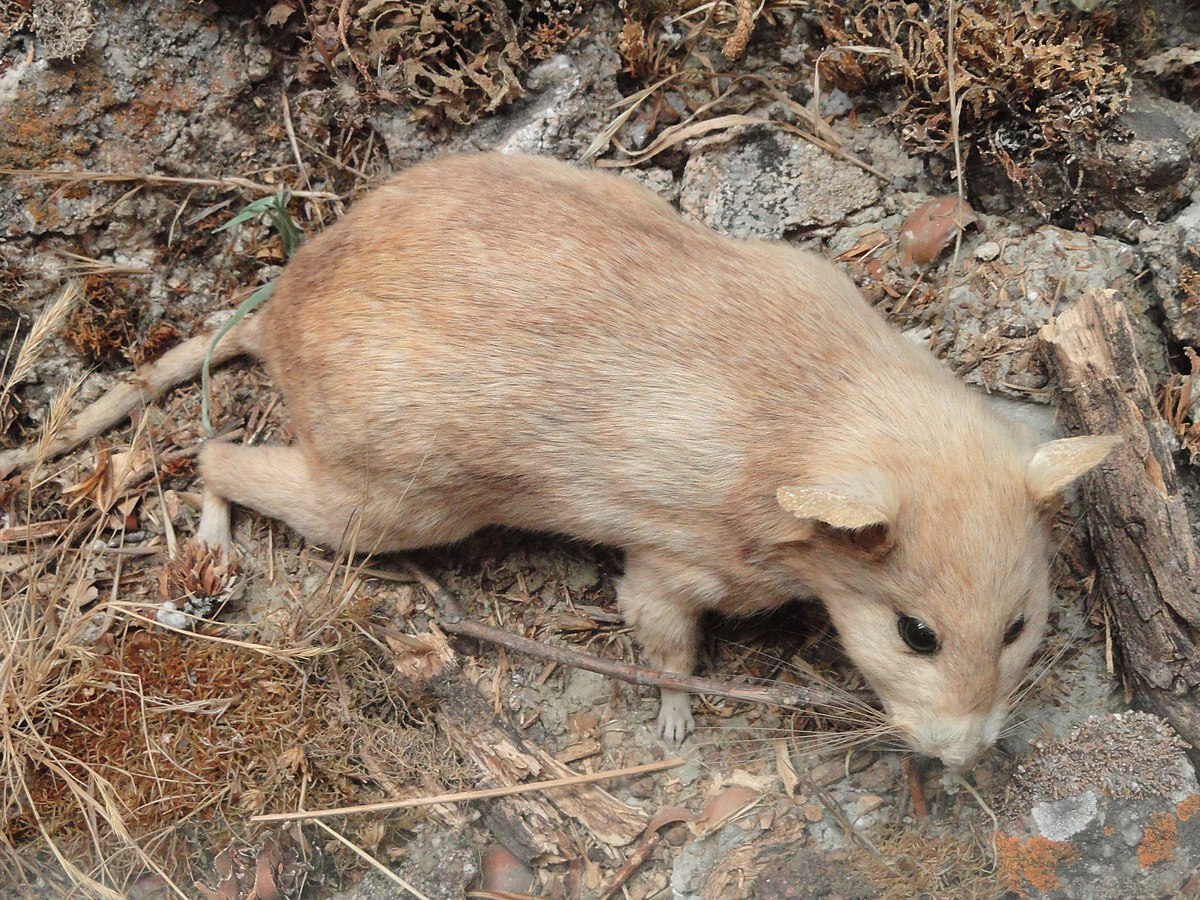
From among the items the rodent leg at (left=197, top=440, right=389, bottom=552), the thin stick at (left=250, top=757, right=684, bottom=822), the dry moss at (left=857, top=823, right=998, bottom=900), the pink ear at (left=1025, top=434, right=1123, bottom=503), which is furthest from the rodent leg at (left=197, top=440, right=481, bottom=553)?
the pink ear at (left=1025, top=434, right=1123, bottom=503)

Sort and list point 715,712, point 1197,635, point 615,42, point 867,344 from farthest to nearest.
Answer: point 615,42, point 715,712, point 867,344, point 1197,635

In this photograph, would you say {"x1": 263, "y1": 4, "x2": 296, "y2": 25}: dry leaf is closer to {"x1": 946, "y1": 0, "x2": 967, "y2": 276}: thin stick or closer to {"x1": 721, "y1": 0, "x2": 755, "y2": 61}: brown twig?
{"x1": 721, "y1": 0, "x2": 755, "y2": 61}: brown twig

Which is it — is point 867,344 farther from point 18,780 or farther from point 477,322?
point 18,780

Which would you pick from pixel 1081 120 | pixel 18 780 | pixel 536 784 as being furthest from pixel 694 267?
pixel 18 780

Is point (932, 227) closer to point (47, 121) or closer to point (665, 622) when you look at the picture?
point (665, 622)

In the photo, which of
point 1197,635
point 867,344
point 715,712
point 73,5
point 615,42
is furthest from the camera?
point 615,42

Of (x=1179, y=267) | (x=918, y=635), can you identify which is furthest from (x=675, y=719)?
(x=1179, y=267)
